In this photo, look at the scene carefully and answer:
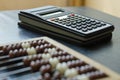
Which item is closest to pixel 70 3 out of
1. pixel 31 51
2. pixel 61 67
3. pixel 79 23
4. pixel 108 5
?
pixel 108 5

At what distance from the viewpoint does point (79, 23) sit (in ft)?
2.90

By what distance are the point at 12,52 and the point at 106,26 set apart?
34cm

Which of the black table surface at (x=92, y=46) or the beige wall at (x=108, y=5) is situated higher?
the black table surface at (x=92, y=46)

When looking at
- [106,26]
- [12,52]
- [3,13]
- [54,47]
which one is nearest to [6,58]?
[12,52]

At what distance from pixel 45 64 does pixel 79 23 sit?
29 centimetres

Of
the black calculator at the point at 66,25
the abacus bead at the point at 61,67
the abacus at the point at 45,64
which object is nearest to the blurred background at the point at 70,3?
the black calculator at the point at 66,25

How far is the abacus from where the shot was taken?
0.57 metres

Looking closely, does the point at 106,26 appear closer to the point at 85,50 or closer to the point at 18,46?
the point at 85,50

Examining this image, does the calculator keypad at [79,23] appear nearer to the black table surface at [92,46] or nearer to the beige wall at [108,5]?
the black table surface at [92,46]

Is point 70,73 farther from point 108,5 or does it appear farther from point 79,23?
point 108,5

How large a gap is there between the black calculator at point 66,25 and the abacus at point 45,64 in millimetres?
94

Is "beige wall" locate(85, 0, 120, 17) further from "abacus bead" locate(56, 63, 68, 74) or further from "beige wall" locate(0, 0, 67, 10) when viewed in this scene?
"abacus bead" locate(56, 63, 68, 74)

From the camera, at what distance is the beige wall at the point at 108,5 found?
215 centimetres

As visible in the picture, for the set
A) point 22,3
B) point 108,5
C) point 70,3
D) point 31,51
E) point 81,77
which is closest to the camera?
point 81,77
